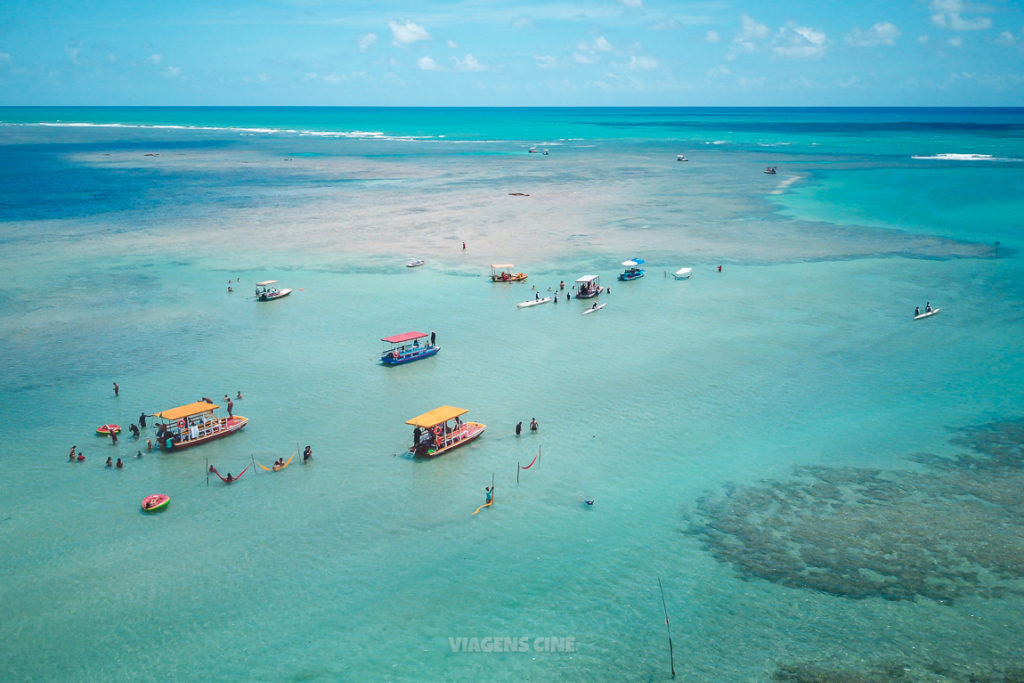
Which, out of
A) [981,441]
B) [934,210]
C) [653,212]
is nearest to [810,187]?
[934,210]

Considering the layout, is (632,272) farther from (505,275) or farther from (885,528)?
(885,528)

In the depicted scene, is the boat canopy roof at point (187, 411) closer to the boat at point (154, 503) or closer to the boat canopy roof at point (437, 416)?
the boat at point (154, 503)

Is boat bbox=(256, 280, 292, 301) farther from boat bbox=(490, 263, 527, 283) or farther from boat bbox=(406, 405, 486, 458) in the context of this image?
boat bbox=(406, 405, 486, 458)

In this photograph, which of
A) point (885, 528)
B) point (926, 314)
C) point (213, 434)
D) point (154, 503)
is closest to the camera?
point (885, 528)

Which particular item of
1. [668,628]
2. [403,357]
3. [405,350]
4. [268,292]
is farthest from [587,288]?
[668,628]

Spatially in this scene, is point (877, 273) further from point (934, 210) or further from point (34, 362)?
point (34, 362)

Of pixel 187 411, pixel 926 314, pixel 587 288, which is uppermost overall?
pixel 926 314
